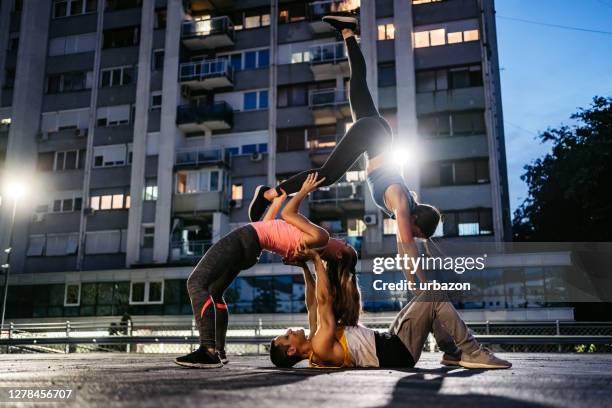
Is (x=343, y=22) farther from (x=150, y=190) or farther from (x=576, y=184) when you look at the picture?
(x=150, y=190)

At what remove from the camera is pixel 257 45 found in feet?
99.7

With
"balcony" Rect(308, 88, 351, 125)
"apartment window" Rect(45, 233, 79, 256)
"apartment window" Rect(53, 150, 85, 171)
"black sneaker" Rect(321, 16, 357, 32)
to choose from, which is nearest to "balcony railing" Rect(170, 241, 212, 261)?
"apartment window" Rect(45, 233, 79, 256)

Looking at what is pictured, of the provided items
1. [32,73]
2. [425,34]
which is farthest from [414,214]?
[32,73]

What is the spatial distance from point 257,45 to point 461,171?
1251 cm

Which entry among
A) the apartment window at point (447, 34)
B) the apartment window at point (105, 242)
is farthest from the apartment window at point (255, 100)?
the apartment window at point (105, 242)

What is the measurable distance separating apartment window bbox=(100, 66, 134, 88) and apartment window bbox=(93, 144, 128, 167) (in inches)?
142

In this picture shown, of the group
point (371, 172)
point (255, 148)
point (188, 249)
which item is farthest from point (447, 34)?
point (371, 172)

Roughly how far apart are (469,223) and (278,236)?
70.5ft

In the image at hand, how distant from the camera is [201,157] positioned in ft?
95.0

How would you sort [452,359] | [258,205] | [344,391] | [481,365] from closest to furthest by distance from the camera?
1. [344,391]
2. [481,365]
3. [452,359]
4. [258,205]

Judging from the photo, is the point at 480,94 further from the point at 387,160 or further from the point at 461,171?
the point at 387,160

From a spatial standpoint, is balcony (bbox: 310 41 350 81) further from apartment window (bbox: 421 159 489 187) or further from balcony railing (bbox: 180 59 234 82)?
apartment window (bbox: 421 159 489 187)

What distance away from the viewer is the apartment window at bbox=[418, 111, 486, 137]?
86.6 feet

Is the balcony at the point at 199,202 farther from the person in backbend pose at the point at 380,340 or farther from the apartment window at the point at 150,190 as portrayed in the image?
the person in backbend pose at the point at 380,340
